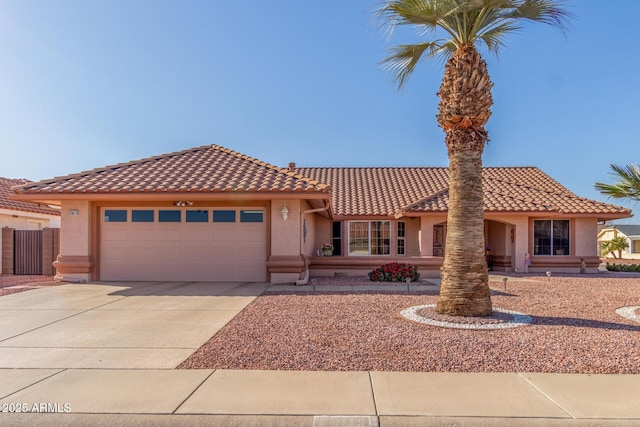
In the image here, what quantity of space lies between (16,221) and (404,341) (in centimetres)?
1922

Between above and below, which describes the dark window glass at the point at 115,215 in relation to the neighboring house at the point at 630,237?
above

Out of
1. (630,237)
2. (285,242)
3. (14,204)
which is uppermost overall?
(14,204)

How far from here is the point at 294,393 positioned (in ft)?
15.1

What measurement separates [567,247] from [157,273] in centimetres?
1768

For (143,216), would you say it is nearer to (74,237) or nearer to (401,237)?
(74,237)

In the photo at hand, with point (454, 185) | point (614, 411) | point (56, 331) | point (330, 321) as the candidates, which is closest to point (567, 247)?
point (454, 185)

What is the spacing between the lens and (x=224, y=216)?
13758 millimetres

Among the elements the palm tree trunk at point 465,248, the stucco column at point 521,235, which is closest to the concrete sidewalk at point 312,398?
the palm tree trunk at point 465,248

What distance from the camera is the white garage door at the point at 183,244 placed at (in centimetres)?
1366

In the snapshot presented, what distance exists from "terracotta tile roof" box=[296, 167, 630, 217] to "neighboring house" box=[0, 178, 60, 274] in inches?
513

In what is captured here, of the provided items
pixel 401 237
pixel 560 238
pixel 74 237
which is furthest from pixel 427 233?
pixel 74 237

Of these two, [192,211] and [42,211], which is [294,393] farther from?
[42,211]

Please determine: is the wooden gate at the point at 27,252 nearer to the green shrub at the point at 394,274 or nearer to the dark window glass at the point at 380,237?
the green shrub at the point at 394,274

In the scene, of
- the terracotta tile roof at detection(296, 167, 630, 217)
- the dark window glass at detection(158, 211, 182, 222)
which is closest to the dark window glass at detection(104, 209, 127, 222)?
the dark window glass at detection(158, 211, 182, 222)
